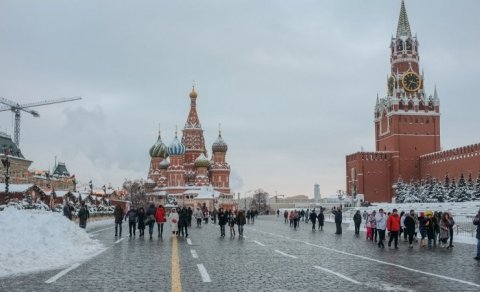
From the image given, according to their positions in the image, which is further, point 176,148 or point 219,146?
point 219,146

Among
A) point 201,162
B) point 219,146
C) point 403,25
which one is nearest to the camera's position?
point 201,162

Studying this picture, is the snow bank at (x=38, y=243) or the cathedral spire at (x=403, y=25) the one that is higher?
the cathedral spire at (x=403, y=25)

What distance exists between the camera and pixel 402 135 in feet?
344

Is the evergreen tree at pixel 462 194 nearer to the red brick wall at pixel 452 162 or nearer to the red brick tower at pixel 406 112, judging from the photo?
the red brick wall at pixel 452 162

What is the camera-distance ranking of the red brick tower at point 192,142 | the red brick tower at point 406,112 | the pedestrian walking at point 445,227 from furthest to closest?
the red brick tower at point 192,142, the red brick tower at point 406,112, the pedestrian walking at point 445,227

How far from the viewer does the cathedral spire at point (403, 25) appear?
111 metres

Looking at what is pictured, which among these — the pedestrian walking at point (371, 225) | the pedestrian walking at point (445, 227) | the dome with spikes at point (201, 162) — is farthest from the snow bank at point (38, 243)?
the dome with spikes at point (201, 162)

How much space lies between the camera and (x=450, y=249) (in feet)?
59.2

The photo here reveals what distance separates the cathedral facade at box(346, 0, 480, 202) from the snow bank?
88528 mm

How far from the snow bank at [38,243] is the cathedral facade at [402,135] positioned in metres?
88.5

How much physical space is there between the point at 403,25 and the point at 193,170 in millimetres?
49870

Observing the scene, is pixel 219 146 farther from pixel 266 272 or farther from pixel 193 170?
pixel 266 272

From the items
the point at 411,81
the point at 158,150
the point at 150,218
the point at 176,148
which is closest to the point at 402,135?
the point at 411,81

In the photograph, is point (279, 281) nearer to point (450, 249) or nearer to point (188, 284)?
point (188, 284)
